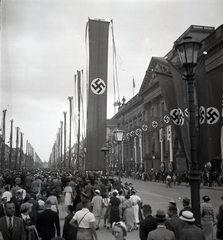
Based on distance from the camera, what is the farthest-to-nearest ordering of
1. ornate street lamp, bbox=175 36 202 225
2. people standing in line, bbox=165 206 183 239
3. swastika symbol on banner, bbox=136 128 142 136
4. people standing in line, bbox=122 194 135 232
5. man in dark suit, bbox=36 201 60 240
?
swastika symbol on banner, bbox=136 128 142 136 → people standing in line, bbox=122 194 135 232 → man in dark suit, bbox=36 201 60 240 → ornate street lamp, bbox=175 36 202 225 → people standing in line, bbox=165 206 183 239

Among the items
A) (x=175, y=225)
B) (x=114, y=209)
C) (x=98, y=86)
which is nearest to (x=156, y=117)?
(x=98, y=86)

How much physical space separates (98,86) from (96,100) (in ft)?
1.89

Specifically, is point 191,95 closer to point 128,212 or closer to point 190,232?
point 190,232

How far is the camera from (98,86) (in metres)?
12.9

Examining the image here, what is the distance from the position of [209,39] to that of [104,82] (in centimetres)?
2806

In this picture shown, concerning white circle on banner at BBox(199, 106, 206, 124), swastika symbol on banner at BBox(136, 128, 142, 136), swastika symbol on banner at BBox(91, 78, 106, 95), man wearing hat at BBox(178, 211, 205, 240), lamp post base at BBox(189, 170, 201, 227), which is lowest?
man wearing hat at BBox(178, 211, 205, 240)

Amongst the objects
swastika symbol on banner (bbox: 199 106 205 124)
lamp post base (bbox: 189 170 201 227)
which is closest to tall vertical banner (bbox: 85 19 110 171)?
swastika symbol on banner (bbox: 199 106 205 124)

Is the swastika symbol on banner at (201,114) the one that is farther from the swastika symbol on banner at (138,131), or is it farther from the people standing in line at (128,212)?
the swastika symbol on banner at (138,131)

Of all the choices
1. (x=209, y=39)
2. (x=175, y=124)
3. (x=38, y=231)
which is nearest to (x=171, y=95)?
(x=175, y=124)

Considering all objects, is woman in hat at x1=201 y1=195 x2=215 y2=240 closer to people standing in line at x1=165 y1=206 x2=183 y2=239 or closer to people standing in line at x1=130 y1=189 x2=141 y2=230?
people standing in line at x1=165 y1=206 x2=183 y2=239

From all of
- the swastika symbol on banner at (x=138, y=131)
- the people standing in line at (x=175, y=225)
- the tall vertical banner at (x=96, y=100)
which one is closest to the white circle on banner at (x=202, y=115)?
the people standing in line at (x=175, y=225)

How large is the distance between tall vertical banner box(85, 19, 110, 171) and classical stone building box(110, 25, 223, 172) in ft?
29.0

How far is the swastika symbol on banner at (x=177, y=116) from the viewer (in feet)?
26.2

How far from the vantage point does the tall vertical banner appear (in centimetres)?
1283
